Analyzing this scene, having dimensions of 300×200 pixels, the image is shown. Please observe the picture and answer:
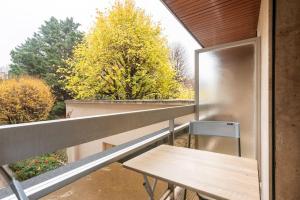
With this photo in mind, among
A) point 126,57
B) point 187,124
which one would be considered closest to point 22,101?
point 126,57

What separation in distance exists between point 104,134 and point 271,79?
33.8 inches

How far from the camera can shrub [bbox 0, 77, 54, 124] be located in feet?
29.9

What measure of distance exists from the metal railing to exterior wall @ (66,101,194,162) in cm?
313

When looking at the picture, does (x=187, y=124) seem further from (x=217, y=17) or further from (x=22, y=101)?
(x=22, y=101)

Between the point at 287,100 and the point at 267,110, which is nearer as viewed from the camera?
the point at 287,100

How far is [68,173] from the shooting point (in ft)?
2.89

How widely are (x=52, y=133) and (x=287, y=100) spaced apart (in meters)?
1.00

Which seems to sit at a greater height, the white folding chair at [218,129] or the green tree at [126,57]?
the green tree at [126,57]

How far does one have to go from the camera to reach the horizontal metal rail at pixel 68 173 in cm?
74

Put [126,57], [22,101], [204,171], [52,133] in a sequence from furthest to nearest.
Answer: [22,101] → [126,57] → [204,171] → [52,133]

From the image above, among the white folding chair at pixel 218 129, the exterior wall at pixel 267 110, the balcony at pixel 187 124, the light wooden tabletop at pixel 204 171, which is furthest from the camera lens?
the white folding chair at pixel 218 129

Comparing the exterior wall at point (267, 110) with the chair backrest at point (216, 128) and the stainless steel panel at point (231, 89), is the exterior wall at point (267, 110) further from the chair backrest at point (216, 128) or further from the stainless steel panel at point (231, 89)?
the stainless steel panel at point (231, 89)

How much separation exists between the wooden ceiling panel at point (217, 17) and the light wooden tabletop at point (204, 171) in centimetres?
157

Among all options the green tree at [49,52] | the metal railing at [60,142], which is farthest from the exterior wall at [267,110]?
the green tree at [49,52]
